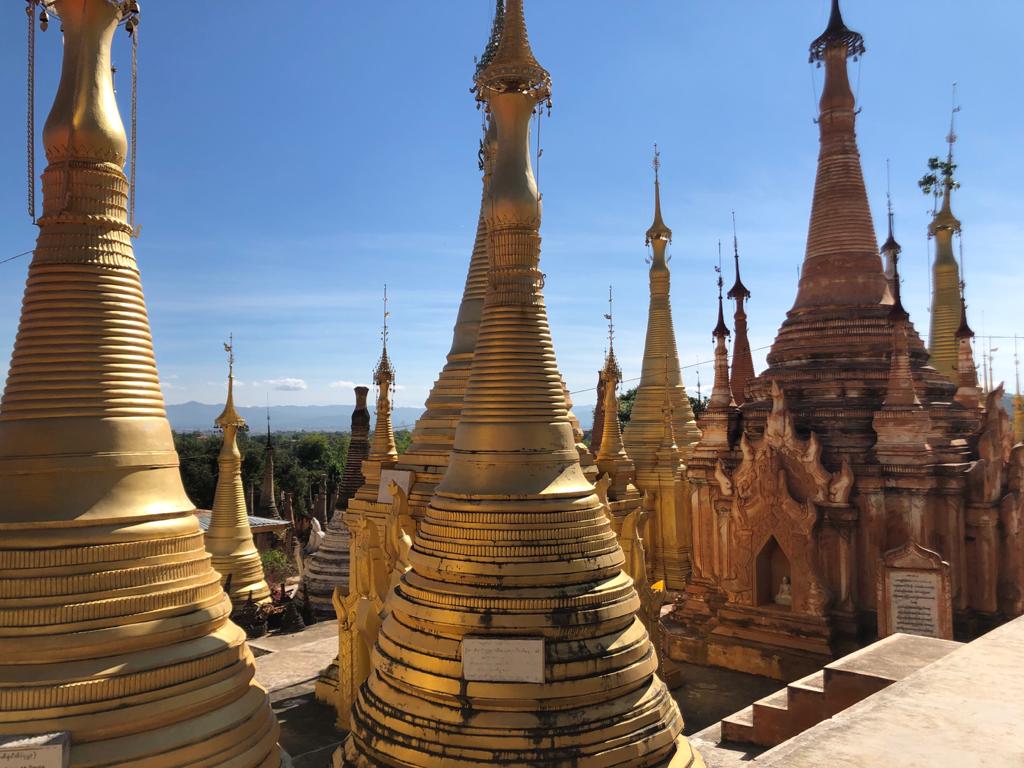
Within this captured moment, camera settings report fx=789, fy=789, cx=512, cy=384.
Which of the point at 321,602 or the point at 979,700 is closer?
the point at 979,700

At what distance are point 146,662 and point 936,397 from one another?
18715 mm

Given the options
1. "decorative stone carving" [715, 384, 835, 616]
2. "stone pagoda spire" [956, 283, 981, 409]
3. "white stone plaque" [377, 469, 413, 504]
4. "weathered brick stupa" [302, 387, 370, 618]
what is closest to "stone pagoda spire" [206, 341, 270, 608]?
"weathered brick stupa" [302, 387, 370, 618]

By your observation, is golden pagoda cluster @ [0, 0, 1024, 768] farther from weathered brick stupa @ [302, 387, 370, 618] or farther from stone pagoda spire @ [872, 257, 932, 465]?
weathered brick stupa @ [302, 387, 370, 618]

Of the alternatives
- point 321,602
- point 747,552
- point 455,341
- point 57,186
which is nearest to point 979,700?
point 747,552

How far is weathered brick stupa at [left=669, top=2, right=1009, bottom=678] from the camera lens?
17.9 m

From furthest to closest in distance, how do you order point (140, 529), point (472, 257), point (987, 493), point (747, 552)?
point (747, 552) → point (987, 493) → point (472, 257) → point (140, 529)

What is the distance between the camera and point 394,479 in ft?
51.2

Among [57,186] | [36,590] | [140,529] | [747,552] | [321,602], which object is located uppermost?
[57,186]

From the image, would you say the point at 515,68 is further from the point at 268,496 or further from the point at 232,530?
the point at 268,496

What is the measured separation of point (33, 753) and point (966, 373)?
24224 mm

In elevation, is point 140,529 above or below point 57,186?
below

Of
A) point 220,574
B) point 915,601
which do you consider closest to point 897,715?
point 220,574

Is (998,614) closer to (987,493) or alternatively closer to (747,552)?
(987,493)

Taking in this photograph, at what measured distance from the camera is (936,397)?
64.7 ft
